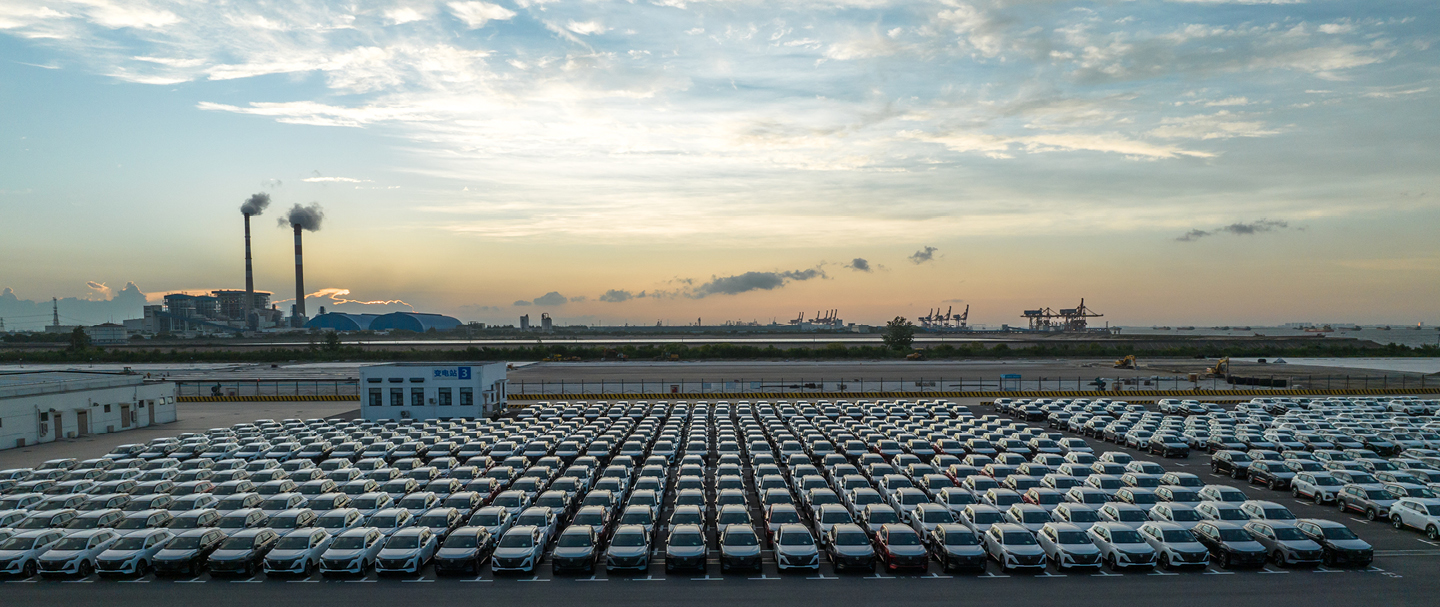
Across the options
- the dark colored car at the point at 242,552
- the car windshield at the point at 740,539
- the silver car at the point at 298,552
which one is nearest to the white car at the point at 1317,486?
the car windshield at the point at 740,539

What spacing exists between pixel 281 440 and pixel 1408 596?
1529 inches

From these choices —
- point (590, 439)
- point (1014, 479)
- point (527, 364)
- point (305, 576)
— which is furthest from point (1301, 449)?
point (527, 364)

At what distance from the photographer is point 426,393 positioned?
47219mm

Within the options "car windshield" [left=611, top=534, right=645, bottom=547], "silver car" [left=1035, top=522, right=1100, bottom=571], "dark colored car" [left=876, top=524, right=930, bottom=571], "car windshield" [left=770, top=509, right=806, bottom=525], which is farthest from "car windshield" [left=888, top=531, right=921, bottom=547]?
"car windshield" [left=611, top=534, right=645, bottom=547]

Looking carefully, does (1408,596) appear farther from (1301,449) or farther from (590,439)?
(590,439)

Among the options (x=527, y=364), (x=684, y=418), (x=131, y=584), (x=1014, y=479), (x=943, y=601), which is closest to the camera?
(x=943, y=601)

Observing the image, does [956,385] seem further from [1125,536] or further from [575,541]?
[575,541]

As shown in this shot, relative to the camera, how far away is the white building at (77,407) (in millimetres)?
38812

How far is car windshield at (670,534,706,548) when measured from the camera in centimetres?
1698

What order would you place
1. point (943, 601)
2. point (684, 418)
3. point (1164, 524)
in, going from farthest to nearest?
1. point (684, 418)
2. point (1164, 524)
3. point (943, 601)

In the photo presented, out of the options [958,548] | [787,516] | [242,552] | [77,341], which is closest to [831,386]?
[787,516]

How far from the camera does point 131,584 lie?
53.7 feet

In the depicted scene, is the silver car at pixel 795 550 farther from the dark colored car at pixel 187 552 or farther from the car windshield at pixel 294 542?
the dark colored car at pixel 187 552

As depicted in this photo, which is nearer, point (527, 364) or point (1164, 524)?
point (1164, 524)
